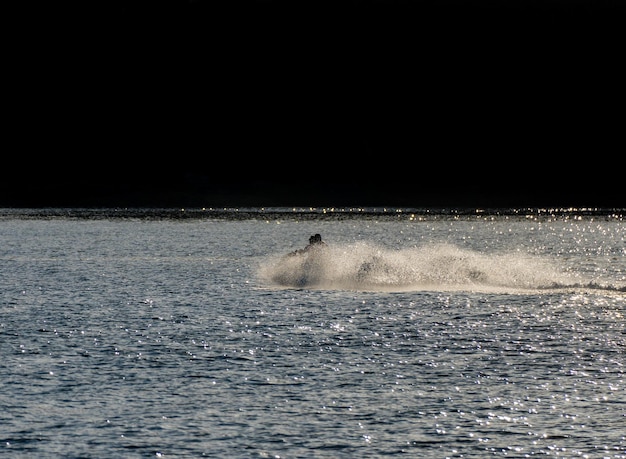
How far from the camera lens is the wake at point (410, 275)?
71688 millimetres

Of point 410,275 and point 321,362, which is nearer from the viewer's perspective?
point 321,362

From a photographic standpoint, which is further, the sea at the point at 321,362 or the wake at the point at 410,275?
the wake at the point at 410,275

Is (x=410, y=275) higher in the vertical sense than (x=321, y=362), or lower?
higher

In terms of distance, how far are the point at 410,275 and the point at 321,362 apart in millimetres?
35735

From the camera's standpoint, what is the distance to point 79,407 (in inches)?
1277

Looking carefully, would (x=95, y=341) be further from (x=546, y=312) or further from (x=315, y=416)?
(x=546, y=312)

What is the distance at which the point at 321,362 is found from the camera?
→ 4066cm

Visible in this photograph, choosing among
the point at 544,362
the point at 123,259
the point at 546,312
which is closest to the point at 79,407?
the point at 544,362

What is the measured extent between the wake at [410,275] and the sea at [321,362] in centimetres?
17

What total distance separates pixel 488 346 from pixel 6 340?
20.7 meters

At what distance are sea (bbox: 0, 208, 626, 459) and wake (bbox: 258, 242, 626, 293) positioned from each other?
0.17 metres

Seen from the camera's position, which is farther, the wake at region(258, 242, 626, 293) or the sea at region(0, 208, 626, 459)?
the wake at region(258, 242, 626, 293)

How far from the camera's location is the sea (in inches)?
1137

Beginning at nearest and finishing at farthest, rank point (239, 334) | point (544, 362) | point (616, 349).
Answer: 1. point (544, 362)
2. point (616, 349)
3. point (239, 334)
